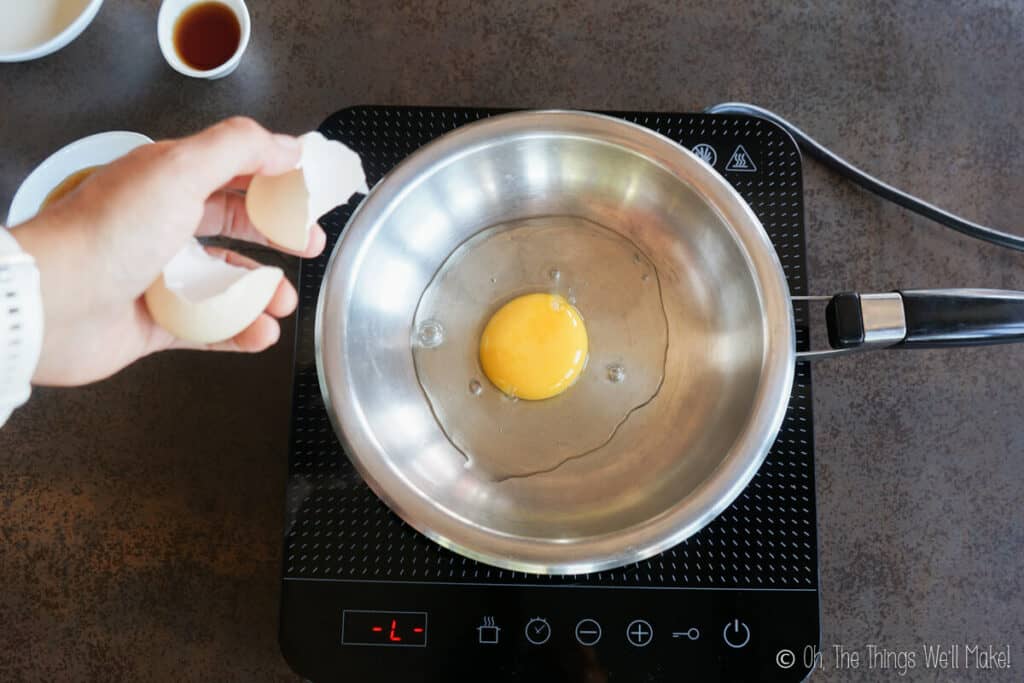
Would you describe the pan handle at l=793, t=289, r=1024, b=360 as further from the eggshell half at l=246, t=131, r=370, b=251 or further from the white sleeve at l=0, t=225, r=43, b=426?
the white sleeve at l=0, t=225, r=43, b=426

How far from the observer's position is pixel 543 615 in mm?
871

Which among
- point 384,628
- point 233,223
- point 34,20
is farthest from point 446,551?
point 34,20

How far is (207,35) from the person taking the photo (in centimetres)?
103

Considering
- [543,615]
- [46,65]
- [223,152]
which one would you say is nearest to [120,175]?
[223,152]

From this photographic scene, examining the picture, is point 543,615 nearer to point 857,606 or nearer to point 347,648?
point 347,648

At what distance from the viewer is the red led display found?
87 cm

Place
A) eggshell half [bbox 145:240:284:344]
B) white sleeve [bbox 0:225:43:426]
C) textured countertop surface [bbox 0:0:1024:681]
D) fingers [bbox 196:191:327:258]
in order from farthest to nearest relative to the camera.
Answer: textured countertop surface [bbox 0:0:1024:681] → fingers [bbox 196:191:327:258] → eggshell half [bbox 145:240:284:344] → white sleeve [bbox 0:225:43:426]

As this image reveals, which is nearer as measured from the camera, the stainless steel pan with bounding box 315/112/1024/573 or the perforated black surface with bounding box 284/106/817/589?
the stainless steel pan with bounding box 315/112/1024/573

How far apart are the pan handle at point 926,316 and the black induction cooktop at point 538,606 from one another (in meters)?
0.22

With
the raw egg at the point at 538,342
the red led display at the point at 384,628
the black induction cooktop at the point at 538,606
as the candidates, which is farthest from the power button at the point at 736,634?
the red led display at the point at 384,628

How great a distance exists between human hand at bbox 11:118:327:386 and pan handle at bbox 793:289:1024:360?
63 centimetres

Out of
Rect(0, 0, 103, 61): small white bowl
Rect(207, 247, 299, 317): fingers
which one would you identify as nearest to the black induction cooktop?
Rect(207, 247, 299, 317): fingers

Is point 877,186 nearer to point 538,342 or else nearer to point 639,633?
point 538,342

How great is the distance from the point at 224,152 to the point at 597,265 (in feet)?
1.60
